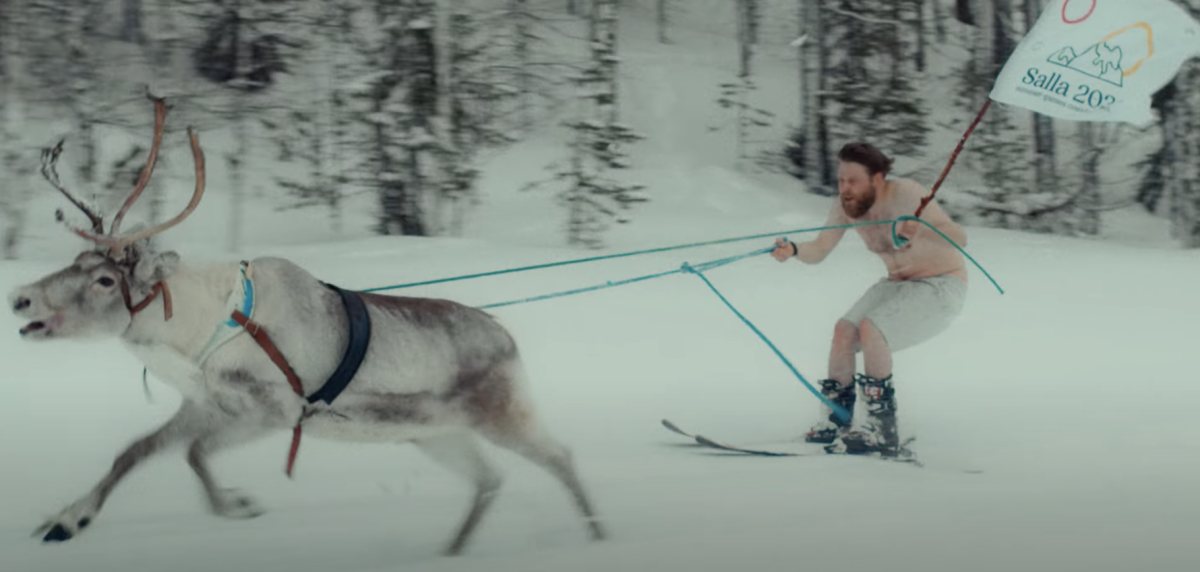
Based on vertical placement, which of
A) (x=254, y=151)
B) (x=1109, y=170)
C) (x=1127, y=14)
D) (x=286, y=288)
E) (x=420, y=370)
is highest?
(x=1127, y=14)

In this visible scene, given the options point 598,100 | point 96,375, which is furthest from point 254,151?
point 96,375

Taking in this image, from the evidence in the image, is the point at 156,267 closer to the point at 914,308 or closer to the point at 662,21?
the point at 914,308

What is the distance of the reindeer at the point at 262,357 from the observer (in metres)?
3.52

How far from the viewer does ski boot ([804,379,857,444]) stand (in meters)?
5.13

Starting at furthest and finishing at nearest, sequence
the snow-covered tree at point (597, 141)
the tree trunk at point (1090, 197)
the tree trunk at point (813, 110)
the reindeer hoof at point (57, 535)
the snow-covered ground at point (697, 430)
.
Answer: the tree trunk at point (813, 110) → the tree trunk at point (1090, 197) → the snow-covered tree at point (597, 141) → the snow-covered ground at point (697, 430) → the reindeer hoof at point (57, 535)

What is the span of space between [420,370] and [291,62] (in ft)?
33.2

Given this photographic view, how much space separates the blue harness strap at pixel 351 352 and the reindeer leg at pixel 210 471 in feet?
0.61

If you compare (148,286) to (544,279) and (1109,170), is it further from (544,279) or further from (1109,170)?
(1109,170)

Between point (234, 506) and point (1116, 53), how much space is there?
11.4ft

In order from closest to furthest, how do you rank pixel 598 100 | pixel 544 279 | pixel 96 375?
pixel 96 375 < pixel 544 279 < pixel 598 100

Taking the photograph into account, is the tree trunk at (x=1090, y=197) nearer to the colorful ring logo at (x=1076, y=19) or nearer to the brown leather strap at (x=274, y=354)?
the colorful ring logo at (x=1076, y=19)

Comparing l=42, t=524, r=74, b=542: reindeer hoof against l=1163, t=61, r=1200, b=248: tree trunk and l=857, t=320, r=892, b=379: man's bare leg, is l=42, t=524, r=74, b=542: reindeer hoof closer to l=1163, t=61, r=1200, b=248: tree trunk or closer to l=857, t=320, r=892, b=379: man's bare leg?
l=857, t=320, r=892, b=379: man's bare leg

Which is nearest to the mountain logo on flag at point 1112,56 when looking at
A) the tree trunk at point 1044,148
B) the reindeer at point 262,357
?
the reindeer at point 262,357

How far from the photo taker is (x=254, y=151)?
40.8ft
